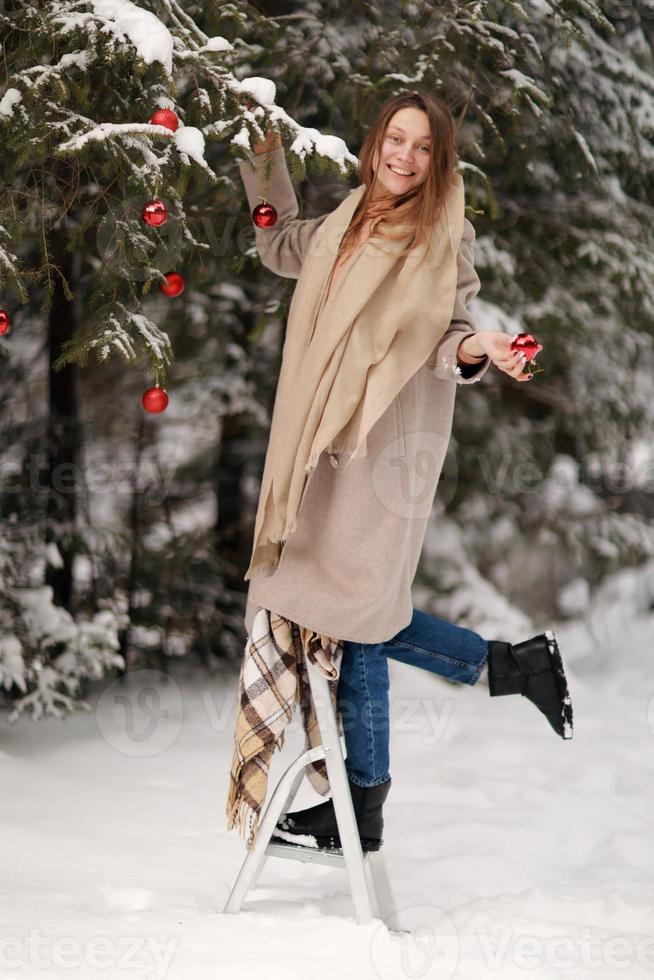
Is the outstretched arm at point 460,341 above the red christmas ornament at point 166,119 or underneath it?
underneath

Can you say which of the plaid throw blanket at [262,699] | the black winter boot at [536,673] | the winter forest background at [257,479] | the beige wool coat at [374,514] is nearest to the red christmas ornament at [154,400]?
the winter forest background at [257,479]

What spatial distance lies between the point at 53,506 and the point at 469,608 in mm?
2144

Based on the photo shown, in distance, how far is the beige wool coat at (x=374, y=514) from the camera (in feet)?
7.32

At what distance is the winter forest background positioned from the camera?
2324 millimetres

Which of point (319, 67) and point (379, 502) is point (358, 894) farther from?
point (319, 67)

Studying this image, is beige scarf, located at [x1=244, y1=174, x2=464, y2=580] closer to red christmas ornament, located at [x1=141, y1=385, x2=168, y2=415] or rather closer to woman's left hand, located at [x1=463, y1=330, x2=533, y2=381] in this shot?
woman's left hand, located at [x1=463, y1=330, x2=533, y2=381]

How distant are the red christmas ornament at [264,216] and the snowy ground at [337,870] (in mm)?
1597

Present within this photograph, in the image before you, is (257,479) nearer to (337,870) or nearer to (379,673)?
(337,870)

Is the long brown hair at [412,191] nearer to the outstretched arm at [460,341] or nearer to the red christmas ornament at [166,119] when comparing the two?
the outstretched arm at [460,341]

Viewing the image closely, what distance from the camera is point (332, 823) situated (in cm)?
234

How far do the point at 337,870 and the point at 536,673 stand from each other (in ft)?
3.02

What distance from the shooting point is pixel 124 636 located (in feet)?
15.1

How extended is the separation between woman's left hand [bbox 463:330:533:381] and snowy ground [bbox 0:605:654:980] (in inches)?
47.4

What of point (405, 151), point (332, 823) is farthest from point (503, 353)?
point (332, 823)
